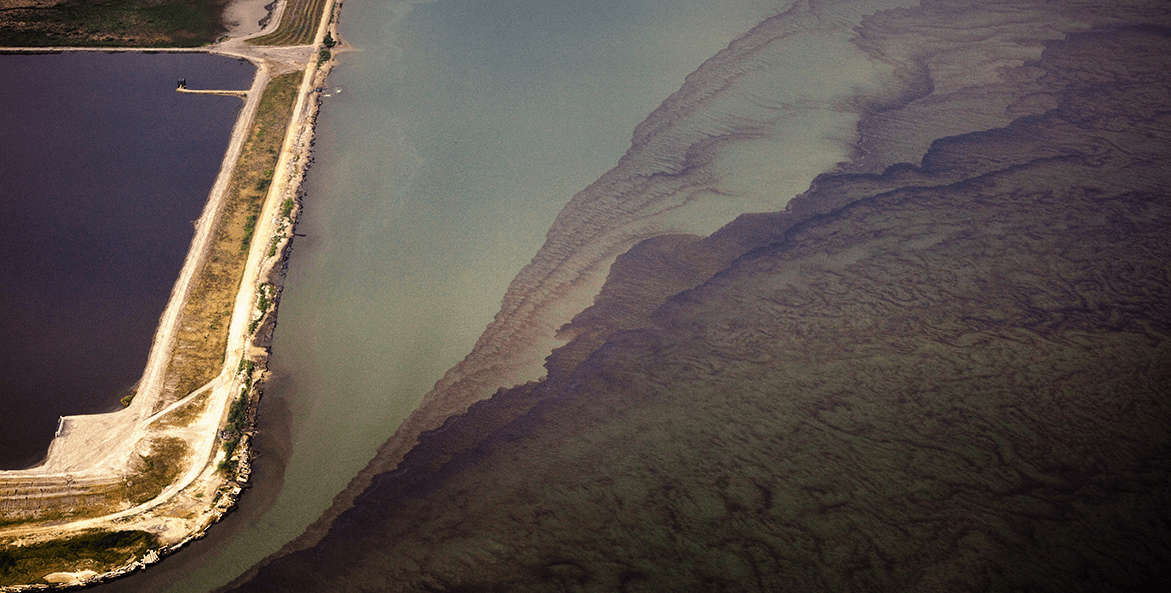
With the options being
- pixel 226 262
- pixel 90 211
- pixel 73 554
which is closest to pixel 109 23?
pixel 90 211

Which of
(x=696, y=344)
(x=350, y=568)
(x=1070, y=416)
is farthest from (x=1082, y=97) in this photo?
(x=350, y=568)

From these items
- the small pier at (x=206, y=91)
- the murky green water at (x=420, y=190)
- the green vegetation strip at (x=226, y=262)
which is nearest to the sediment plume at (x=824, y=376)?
Result: the murky green water at (x=420, y=190)

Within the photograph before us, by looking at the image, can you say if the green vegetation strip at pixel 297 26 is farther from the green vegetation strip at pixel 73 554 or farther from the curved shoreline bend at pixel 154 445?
the green vegetation strip at pixel 73 554

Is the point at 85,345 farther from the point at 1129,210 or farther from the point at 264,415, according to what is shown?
the point at 1129,210

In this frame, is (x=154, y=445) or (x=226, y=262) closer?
(x=154, y=445)

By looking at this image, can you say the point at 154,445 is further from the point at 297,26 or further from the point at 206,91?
the point at 297,26

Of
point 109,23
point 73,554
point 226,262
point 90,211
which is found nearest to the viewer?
point 73,554

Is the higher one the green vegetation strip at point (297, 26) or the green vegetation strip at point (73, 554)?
the green vegetation strip at point (297, 26)
